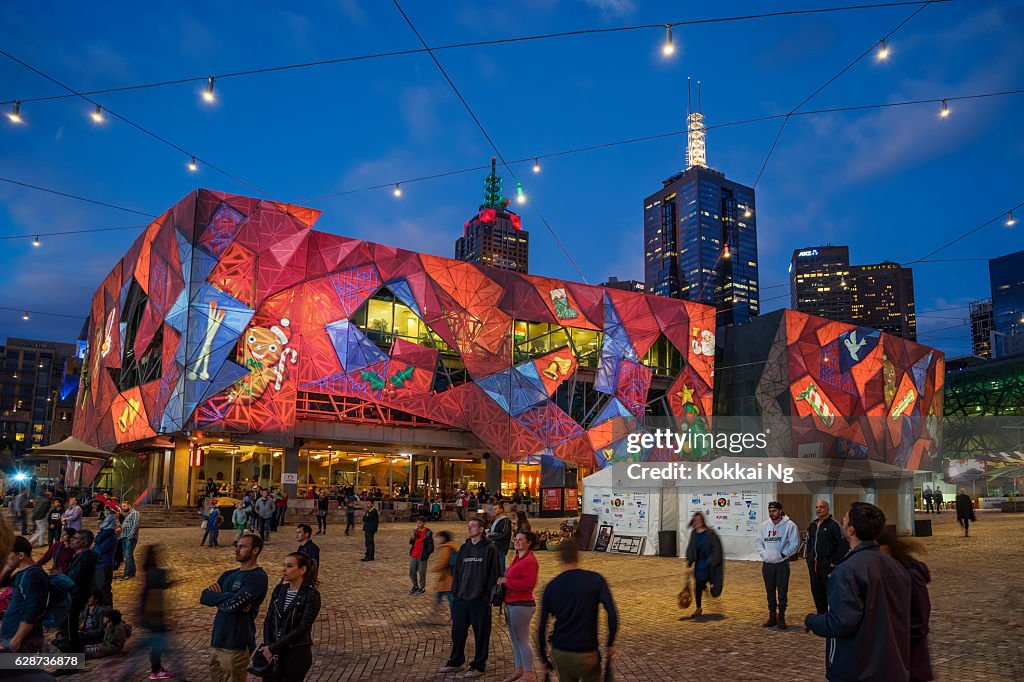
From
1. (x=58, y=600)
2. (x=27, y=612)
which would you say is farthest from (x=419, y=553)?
(x=27, y=612)

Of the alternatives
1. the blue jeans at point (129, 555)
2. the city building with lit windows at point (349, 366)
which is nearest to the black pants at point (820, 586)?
the blue jeans at point (129, 555)

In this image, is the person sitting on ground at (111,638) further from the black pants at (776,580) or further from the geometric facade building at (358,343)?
the geometric facade building at (358,343)

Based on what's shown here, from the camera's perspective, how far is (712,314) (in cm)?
5091

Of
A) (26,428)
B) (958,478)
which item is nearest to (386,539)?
(958,478)

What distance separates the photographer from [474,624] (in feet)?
26.2

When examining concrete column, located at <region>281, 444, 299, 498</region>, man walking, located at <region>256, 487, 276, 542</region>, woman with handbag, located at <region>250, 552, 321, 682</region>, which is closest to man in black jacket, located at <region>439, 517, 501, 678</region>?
woman with handbag, located at <region>250, 552, 321, 682</region>

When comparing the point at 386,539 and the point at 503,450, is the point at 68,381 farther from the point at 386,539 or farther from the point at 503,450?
the point at 386,539

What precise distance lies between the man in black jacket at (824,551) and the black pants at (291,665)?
6385mm

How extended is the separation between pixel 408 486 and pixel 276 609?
38.7m

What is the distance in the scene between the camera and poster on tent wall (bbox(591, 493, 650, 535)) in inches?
834

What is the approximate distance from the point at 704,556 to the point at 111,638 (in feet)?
25.0

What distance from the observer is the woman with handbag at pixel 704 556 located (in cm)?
1077

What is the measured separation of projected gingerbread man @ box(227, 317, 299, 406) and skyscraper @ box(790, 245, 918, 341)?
533 feet

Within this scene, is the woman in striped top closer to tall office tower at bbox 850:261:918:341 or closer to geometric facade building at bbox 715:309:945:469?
geometric facade building at bbox 715:309:945:469
